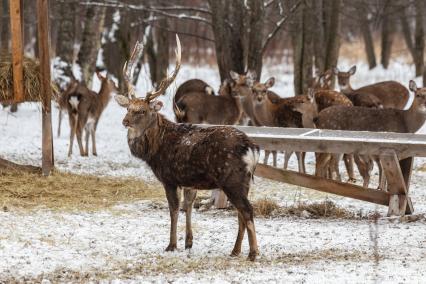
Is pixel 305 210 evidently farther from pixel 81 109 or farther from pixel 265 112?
pixel 81 109

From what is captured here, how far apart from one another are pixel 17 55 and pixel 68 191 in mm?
2053

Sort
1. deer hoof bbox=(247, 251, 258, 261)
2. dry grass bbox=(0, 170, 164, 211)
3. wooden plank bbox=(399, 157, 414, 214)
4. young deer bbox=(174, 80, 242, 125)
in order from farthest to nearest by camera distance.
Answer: young deer bbox=(174, 80, 242, 125) → wooden plank bbox=(399, 157, 414, 214) → dry grass bbox=(0, 170, 164, 211) → deer hoof bbox=(247, 251, 258, 261)

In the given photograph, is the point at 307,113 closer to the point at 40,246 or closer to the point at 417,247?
the point at 417,247

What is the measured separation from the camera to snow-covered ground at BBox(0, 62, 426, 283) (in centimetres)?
679

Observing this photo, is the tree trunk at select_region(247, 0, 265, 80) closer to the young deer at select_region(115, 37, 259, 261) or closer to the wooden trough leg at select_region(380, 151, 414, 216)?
the wooden trough leg at select_region(380, 151, 414, 216)

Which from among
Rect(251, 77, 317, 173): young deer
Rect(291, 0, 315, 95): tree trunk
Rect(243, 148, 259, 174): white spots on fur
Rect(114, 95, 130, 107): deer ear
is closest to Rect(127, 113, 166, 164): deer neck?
Rect(114, 95, 130, 107): deer ear

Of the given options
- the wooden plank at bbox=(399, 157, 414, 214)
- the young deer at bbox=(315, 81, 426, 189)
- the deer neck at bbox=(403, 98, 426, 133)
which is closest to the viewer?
the wooden plank at bbox=(399, 157, 414, 214)

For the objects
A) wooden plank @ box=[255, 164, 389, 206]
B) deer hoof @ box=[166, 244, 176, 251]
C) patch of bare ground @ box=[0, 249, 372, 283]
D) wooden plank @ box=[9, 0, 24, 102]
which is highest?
wooden plank @ box=[9, 0, 24, 102]

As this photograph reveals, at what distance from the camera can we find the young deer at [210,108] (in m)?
14.2

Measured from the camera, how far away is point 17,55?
37.3ft

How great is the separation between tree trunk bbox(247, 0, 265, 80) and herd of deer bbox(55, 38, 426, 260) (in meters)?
0.61

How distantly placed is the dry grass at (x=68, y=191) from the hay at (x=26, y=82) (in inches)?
38.2

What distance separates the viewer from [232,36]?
1589cm

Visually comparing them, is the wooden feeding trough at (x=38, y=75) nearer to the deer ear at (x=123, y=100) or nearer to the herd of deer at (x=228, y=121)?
the herd of deer at (x=228, y=121)
